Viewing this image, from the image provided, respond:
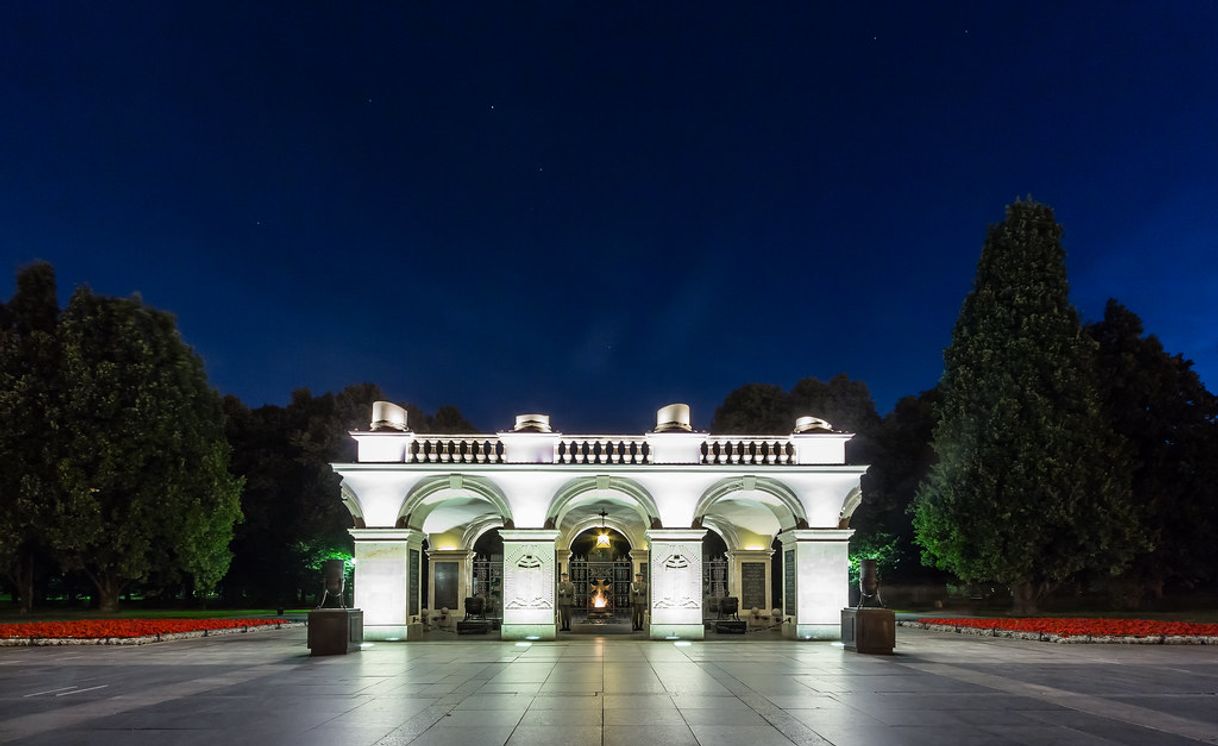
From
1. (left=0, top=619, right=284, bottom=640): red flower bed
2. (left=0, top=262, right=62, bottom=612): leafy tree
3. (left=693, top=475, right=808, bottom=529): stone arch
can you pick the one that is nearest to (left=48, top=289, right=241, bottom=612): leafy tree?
(left=0, top=262, right=62, bottom=612): leafy tree

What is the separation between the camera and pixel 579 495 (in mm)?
25438

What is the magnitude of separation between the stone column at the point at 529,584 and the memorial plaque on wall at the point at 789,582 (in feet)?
21.5

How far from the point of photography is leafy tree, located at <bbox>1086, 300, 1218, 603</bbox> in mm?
38312

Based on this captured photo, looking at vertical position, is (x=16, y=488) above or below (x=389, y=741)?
above

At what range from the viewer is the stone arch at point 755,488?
80.7ft

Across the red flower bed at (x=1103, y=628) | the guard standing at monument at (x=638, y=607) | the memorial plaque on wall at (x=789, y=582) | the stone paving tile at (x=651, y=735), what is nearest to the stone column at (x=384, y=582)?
the guard standing at monument at (x=638, y=607)

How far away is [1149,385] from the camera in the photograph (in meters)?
38.8

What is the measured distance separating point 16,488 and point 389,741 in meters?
30.4

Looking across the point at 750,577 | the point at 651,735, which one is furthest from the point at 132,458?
the point at 651,735

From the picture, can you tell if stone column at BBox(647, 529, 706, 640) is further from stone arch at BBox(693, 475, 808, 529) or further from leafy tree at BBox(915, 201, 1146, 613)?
leafy tree at BBox(915, 201, 1146, 613)

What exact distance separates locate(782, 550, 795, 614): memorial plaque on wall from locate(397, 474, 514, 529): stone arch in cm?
772

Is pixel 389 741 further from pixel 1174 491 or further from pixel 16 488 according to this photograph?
pixel 1174 491

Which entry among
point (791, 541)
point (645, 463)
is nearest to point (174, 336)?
point (645, 463)

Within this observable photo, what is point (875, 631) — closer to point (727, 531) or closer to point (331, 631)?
point (331, 631)
